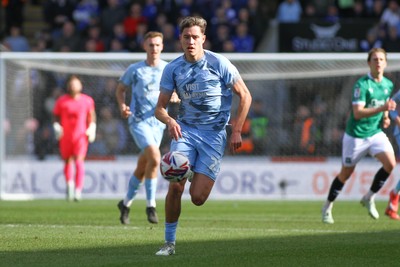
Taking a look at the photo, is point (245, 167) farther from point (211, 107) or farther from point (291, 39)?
point (211, 107)

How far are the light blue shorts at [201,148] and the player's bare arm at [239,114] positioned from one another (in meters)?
0.35

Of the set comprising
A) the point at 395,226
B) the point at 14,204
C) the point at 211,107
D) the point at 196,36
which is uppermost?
the point at 196,36

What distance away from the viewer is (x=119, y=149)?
2242 cm

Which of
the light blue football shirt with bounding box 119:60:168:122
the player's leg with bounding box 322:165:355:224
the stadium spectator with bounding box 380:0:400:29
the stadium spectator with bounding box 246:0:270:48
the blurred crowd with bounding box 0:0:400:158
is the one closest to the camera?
the light blue football shirt with bounding box 119:60:168:122

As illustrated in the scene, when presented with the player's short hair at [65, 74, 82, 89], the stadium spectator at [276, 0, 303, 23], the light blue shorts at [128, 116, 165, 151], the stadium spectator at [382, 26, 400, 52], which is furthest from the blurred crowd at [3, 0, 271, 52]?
the light blue shorts at [128, 116, 165, 151]

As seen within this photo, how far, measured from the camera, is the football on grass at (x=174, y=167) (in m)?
9.95

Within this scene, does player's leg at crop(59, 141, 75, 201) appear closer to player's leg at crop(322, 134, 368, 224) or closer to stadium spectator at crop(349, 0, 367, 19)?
player's leg at crop(322, 134, 368, 224)

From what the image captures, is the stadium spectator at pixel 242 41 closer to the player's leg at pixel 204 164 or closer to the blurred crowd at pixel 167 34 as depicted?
the blurred crowd at pixel 167 34

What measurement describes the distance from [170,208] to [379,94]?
18.9ft

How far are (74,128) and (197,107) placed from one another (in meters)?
10.9

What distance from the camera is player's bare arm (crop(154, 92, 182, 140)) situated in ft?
32.8

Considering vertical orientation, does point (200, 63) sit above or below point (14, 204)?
above

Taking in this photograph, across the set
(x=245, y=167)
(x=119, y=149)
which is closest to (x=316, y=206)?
(x=245, y=167)

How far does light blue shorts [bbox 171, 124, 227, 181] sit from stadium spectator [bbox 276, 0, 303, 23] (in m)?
16.1
